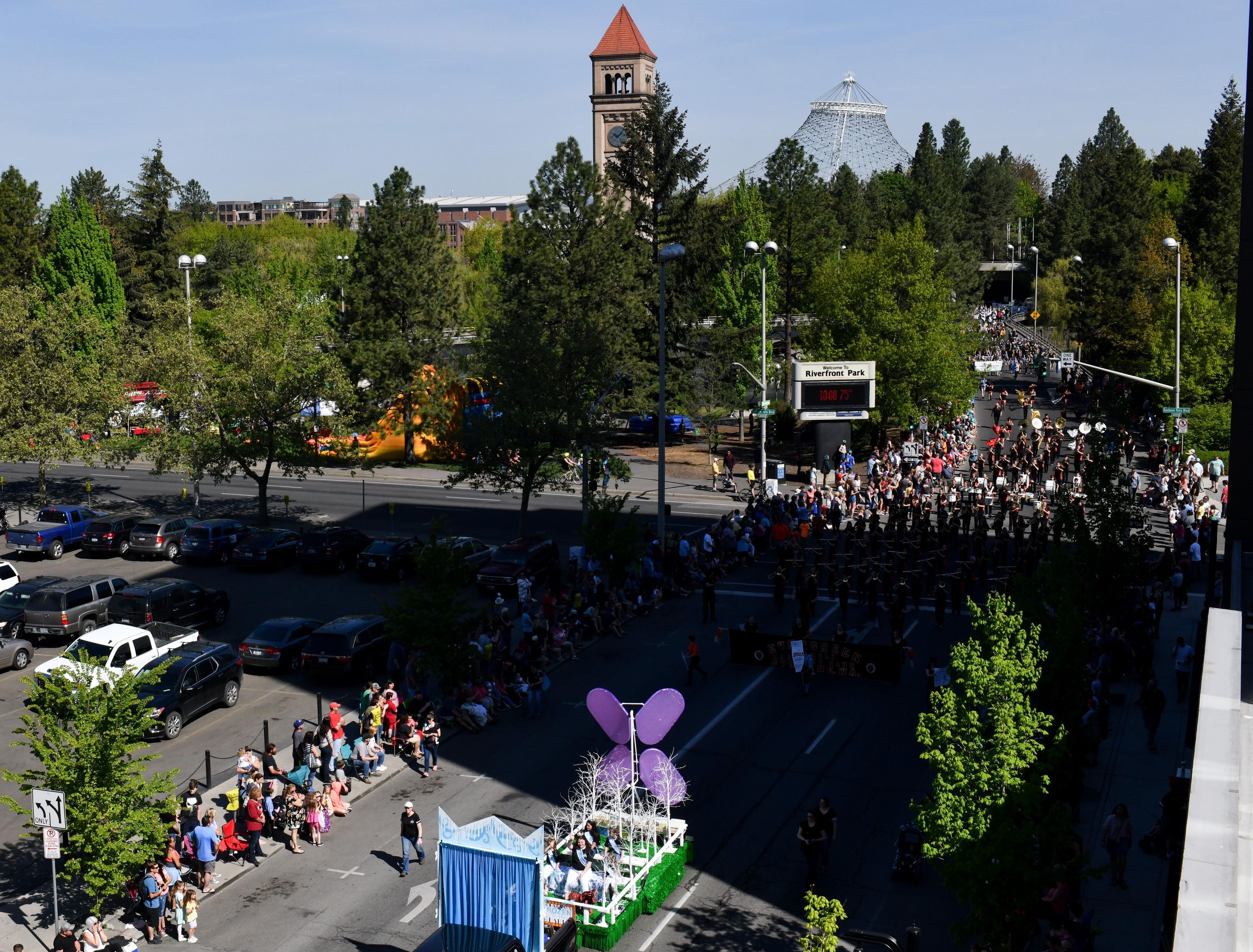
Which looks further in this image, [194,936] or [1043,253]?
[1043,253]

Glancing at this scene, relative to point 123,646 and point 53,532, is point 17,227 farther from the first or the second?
point 123,646

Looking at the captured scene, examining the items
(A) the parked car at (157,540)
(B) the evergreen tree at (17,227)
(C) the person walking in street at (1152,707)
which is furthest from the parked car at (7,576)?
(B) the evergreen tree at (17,227)

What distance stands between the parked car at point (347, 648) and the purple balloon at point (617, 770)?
927 centimetres

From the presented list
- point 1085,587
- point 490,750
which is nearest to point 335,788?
point 490,750

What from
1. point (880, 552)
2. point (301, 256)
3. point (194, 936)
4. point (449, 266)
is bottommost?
point (194, 936)

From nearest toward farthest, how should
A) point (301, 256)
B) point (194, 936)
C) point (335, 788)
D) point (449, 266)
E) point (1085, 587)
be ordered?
point (194, 936) → point (335, 788) → point (1085, 587) → point (449, 266) → point (301, 256)

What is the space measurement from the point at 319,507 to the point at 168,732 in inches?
1013

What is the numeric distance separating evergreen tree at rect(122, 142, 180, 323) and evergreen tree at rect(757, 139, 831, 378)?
126ft

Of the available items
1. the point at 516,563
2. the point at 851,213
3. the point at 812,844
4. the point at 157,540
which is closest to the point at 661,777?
the point at 812,844

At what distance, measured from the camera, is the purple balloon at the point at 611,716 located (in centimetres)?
1975

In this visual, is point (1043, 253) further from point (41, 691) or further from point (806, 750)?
point (41, 691)

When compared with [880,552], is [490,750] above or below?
below

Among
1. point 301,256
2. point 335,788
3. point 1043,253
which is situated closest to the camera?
point 335,788

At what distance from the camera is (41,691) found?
706 inches
